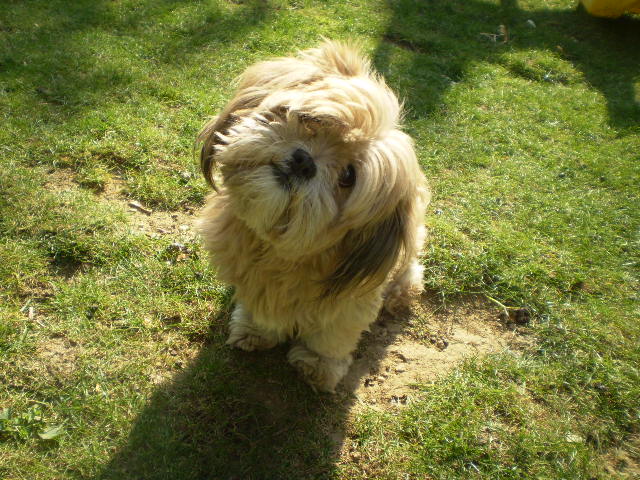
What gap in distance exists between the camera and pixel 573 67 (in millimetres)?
7090

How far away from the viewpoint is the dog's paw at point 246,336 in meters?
2.97

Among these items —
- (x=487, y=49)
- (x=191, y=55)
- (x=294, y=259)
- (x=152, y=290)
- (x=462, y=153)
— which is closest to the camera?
(x=294, y=259)

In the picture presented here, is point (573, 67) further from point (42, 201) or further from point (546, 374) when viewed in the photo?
point (42, 201)

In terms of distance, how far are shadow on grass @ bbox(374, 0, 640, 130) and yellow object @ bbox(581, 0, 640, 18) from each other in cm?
26

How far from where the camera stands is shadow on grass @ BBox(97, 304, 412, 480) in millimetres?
2467

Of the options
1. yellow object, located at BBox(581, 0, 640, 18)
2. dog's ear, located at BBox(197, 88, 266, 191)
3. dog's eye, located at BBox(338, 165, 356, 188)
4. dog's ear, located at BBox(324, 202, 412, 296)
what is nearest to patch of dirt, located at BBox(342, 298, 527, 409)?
dog's ear, located at BBox(324, 202, 412, 296)

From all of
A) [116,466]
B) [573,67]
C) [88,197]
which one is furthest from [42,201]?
[573,67]

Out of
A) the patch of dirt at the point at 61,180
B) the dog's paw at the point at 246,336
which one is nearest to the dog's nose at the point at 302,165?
the dog's paw at the point at 246,336

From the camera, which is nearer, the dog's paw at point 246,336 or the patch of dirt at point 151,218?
the dog's paw at point 246,336

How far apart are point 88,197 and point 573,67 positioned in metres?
7.42

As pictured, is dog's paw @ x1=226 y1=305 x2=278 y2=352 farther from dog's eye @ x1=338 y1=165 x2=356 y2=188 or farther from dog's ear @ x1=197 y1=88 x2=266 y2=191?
dog's eye @ x1=338 y1=165 x2=356 y2=188

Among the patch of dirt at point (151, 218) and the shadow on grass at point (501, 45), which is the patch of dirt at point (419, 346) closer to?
the patch of dirt at point (151, 218)

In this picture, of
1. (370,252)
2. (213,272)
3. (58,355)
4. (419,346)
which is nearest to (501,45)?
(419,346)

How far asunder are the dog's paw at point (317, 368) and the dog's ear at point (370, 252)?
78 centimetres
